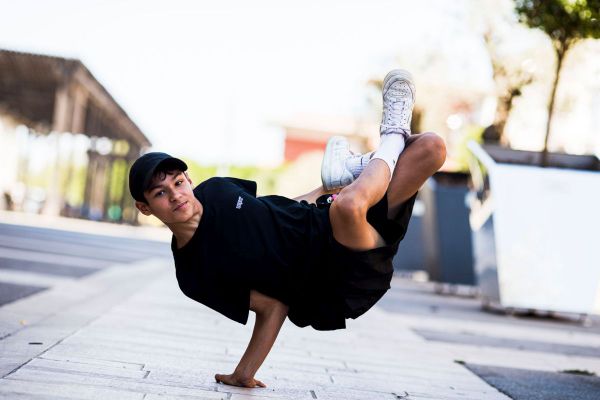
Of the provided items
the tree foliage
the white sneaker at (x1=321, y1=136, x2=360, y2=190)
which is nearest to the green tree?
the tree foliage

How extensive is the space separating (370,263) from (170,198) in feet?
2.81

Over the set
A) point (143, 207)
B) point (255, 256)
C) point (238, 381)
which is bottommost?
point (238, 381)

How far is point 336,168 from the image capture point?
3707mm

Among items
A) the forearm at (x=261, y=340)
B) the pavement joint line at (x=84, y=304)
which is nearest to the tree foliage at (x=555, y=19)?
the pavement joint line at (x=84, y=304)

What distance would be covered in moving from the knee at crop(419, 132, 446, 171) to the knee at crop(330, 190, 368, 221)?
40cm

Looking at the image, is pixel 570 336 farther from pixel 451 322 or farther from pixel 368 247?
pixel 368 247

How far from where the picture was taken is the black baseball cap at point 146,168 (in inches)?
130

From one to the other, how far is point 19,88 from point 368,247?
2678cm

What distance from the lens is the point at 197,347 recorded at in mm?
4656

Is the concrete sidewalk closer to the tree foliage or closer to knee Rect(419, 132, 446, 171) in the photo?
knee Rect(419, 132, 446, 171)

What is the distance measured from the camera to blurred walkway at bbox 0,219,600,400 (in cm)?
338

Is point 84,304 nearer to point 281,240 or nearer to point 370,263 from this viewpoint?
point 281,240

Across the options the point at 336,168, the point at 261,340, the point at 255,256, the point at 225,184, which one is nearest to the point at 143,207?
the point at 225,184

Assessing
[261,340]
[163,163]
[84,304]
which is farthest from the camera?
[84,304]
